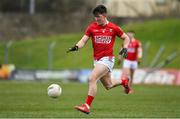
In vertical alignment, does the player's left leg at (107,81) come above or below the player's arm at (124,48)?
below

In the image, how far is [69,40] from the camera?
5925cm

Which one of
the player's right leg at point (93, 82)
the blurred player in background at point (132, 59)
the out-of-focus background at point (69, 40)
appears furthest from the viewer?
the out-of-focus background at point (69, 40)

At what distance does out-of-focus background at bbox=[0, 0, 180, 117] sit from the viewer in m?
42.4

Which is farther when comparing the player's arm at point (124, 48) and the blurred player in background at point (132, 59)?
the blurred player in background at point (132, 59)

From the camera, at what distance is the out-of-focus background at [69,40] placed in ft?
139

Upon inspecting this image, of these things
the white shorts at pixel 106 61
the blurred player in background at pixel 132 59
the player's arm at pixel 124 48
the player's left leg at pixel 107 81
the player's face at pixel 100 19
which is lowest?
the blurred player in background at pixel 132 59

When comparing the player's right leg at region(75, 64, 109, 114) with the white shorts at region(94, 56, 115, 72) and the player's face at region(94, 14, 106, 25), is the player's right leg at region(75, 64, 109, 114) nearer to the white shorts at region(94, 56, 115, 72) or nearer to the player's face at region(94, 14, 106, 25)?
the white shorts at region(94, 56, 115, 72)

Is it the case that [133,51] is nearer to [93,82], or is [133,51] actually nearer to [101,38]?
[101,38]

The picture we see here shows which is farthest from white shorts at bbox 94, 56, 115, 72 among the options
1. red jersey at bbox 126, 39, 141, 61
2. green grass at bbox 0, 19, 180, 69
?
green grass at bbox 0, 19, 180, 69

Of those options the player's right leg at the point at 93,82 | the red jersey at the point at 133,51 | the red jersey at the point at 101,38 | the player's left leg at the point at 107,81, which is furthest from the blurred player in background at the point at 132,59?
the player's right leg at the point at 93,82

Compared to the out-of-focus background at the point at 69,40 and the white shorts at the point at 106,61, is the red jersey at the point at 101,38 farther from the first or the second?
the out-of-focus background at the point at 69,40

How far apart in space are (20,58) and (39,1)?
23.1 metres

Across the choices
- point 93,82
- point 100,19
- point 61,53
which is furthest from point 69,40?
point 93,82

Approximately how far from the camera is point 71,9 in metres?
70.4
